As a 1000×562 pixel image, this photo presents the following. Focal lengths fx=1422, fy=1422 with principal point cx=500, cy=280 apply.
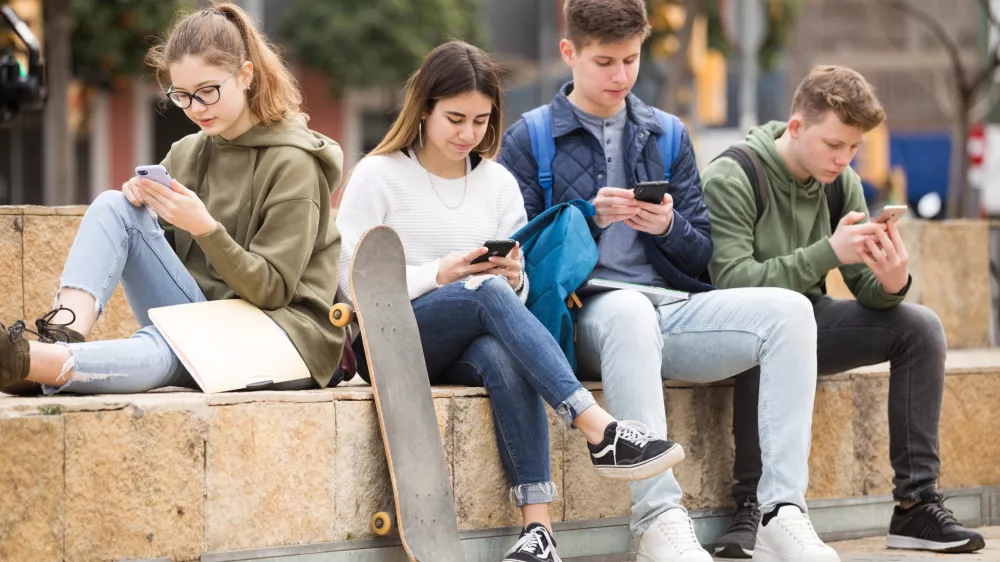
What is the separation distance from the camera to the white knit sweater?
4590mm

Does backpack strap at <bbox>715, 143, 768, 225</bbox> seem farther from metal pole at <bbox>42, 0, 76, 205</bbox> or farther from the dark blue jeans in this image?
metal pole at <bbox>42, 0, 76, 205</bbox>

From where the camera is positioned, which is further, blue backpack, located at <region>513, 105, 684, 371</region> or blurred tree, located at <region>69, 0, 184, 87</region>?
blurred tree, located at <region>69, 0, 184, 87</region>

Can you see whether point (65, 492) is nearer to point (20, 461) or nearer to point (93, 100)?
point (20, 461)

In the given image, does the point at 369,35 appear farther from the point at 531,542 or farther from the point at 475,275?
the point at 531,542

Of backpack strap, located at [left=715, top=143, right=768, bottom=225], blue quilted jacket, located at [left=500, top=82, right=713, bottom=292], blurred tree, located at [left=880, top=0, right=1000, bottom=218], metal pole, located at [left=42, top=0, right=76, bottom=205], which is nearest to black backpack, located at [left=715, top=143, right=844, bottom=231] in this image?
backpack strap, located at [left=715, top=143, right=768, bottom=225]

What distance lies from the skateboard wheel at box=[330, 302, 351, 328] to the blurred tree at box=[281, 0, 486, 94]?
18142mm

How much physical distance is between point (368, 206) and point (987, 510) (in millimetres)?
2933

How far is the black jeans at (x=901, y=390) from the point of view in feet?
16.5

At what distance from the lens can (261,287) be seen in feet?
13.8

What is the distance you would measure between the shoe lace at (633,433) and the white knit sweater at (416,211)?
2.18ft

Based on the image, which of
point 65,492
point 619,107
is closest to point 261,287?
point 65,492

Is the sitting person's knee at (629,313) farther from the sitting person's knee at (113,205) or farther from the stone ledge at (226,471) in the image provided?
the sitting person's knee at (113,205)

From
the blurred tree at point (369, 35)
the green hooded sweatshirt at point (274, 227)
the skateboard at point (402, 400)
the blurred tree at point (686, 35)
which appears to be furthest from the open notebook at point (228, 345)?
the blurred tree at point (369, 35)

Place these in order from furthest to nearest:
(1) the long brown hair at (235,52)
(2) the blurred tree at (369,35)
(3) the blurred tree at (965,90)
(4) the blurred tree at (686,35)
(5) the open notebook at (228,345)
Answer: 1. (2) the blurred tree at (369,35)
2. (4) the blurred tree at (686,35)
3. (3) the blurred tree at (965,90)
4. (1) the long brown hair at (235,52)
5. (5) the open notebook at (228,345)
